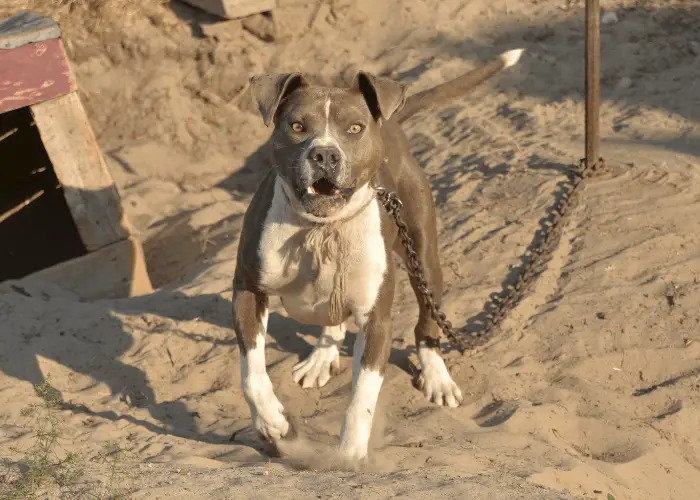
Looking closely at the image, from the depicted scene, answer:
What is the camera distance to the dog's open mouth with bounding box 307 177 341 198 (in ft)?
13.7

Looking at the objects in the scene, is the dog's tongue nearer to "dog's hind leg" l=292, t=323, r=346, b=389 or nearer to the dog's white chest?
the dog's white chest

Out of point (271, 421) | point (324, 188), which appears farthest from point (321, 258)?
point (271, 421)

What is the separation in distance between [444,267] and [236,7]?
437 centimetres

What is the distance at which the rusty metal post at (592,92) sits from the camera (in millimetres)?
6973

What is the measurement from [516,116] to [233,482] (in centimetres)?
538

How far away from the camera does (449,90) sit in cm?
582

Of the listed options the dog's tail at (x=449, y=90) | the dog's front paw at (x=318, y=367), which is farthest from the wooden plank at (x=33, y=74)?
the dog's front paw at (x=318, y=367)

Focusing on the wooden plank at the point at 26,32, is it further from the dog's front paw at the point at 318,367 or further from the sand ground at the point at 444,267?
the dog's front paw at the point at 318,367

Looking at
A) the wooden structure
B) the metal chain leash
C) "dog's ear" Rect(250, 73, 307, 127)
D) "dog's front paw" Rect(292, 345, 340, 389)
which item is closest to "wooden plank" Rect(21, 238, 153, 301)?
the wooden structure

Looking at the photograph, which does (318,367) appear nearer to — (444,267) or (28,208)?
(444,267)

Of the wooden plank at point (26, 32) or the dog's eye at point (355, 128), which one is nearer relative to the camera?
the dog's eye at point (355, 128)

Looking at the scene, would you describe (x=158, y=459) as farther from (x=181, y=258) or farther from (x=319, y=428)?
(x=181, y=258)

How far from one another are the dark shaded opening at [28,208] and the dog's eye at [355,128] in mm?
4367

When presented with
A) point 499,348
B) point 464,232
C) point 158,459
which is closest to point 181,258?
point 464,232
